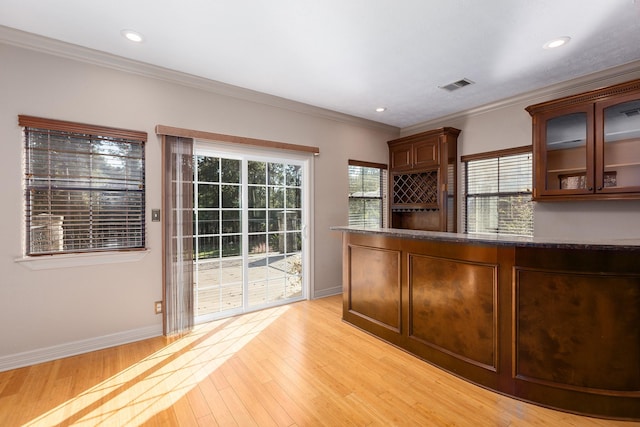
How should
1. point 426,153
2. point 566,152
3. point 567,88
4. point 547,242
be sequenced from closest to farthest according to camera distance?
point 547,242, point 566,152, point 567,88, point 426,153

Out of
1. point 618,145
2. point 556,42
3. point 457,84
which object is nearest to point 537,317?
point 618,145

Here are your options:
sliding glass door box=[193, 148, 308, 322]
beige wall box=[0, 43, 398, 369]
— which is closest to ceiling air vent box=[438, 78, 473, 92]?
sliding glass door box=[193, 148, 308, 322]

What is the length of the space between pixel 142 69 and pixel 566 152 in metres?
4.47

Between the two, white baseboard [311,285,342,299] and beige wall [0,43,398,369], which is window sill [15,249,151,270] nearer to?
beige wall [0,43,398,369]

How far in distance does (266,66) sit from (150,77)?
1.20 metres

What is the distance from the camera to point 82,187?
2676 millimetres

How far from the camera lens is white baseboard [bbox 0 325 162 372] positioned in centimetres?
242

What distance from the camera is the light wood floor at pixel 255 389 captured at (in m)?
1.83

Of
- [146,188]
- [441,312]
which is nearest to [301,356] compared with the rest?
[441,312]

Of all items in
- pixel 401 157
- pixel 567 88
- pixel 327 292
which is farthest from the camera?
pixel 401 157

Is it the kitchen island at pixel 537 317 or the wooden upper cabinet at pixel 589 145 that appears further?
the wooden upper cabinet at pixel 589 145

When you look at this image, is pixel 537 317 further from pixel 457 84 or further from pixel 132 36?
pixel 132 36

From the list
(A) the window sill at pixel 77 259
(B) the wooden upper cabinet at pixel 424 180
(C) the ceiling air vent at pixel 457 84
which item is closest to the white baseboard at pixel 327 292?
(B) the wooden upper cabinet at pixel 424 180

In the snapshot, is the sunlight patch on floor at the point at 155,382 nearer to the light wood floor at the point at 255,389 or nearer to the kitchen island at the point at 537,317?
the light wood floor at the point at 255,389
